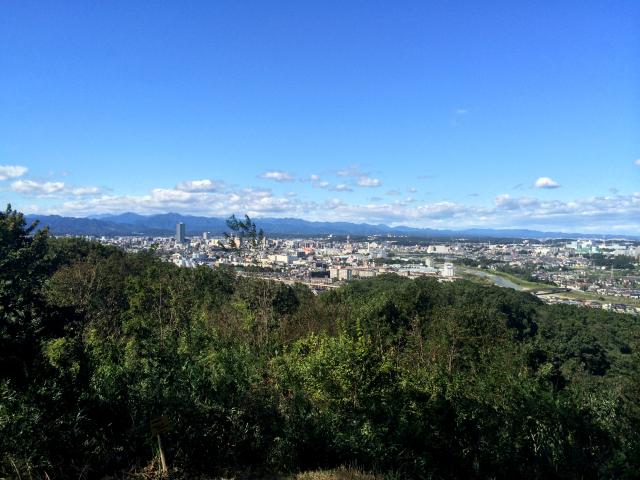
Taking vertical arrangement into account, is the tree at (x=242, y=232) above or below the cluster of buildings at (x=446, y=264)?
above

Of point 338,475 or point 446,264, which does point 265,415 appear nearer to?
point 338,475

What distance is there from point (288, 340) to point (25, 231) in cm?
1590

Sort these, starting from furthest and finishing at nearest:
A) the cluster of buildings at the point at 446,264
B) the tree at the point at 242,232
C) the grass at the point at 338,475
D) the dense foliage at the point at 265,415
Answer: the cluster of buildings at the point at 446,264 → the tree at the point at 242,232 → the grass at the point at 338,475 → the dense foliage at the point at 265,415

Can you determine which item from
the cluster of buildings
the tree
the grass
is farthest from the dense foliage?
the cluster of buildings

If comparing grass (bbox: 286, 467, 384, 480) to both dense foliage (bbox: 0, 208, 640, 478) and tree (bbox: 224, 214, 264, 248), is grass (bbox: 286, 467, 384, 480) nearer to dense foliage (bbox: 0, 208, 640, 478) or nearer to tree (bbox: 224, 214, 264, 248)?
dense foliage (bbox: 0, 208, 640, 478)

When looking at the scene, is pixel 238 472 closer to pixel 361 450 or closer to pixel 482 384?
pixel 361 450

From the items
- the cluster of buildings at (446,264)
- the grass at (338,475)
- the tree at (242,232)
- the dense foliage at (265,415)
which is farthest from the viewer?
the cluster of buildings at (446,264)

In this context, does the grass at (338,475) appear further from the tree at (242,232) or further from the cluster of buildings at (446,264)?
the cluster of buildings at (446,264)

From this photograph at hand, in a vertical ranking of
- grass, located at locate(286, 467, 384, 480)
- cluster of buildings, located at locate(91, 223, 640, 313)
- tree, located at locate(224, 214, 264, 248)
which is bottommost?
cluster of buildings, located at locate(91, 223, 640, 313)

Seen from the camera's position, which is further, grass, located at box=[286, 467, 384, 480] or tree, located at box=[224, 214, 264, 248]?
tree, located at box=[224, 214, 264, 248]

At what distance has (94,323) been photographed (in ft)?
49.4

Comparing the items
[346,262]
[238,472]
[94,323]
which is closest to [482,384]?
[238,472]

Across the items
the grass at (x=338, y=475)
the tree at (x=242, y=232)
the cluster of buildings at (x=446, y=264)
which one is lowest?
the cluster of buildings at (x=446, y=264)

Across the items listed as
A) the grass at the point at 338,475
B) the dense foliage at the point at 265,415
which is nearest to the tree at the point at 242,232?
the dense foliage at the point at 265,415
